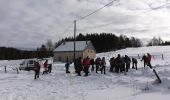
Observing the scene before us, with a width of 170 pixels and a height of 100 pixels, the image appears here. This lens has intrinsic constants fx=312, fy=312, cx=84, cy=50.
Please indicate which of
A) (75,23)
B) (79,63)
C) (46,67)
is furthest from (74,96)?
(75,23)

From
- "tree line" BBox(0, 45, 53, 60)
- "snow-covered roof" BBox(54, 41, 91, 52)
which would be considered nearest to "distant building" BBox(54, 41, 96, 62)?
"snow-covered roof" BBox(54, 41, 91, 52)

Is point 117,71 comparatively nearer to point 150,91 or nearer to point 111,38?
point 150,91

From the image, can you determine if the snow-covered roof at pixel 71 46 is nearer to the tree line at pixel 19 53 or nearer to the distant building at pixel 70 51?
the distant building at pixel 70 51

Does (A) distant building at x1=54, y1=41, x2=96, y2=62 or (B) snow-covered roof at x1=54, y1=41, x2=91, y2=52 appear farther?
(B) snow-covered roof at x1=54, y1=41, x2=91, y2=52

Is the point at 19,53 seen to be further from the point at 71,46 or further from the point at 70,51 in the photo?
the point at 70,51

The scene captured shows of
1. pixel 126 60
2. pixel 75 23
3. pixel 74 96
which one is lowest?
pixel 74 96

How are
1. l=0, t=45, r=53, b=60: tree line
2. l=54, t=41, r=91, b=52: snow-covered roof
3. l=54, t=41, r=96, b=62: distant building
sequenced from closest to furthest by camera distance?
l=54, t=41, r=96, b=62: distant building, l=54, t=41, r=91, b=52: snow-covered roof, l=0, t=45, r=53, b=60: tree line

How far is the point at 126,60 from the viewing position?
29656 millimetres

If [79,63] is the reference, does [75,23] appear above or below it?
above

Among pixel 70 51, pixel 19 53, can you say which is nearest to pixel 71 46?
pixel 70 51

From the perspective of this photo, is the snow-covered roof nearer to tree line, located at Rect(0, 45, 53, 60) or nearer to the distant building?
the distant building

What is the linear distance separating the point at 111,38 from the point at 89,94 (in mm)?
115015

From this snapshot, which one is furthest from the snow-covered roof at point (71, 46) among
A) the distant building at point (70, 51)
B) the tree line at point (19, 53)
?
the tree line at point (19, 53)

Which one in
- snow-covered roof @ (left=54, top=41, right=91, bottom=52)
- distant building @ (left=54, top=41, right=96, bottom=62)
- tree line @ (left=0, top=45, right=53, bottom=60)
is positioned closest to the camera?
distant building @ (left=54, top=41, right=96, bottom=62)
